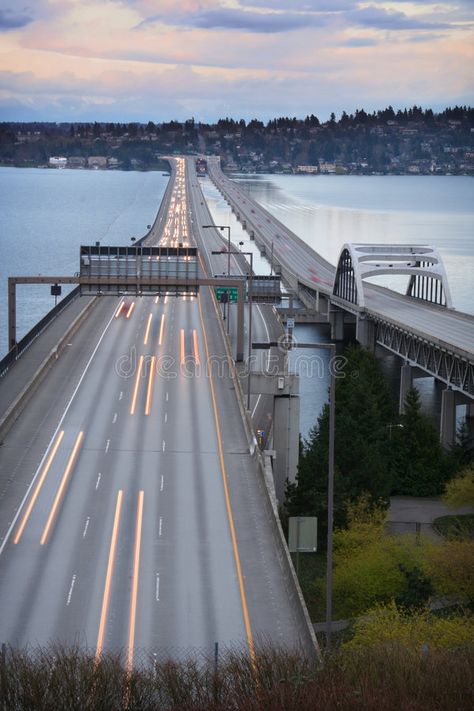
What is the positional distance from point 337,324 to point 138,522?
62887mm

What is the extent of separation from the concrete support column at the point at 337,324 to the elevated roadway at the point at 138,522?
41647 mm

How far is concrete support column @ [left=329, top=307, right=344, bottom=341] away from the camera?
9356 cm

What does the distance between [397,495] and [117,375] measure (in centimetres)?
1258

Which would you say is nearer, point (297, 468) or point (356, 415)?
point (297, 468)

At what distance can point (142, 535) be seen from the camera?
102 ft

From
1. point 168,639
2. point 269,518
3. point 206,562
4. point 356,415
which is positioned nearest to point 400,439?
point 356,415

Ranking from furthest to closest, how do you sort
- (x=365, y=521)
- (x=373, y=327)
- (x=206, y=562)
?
(x=373, y=327) → (x=365, y=521) → (x=206, y=562)

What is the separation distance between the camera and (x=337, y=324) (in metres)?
93.9

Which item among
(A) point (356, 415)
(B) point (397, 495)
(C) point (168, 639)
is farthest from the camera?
(A) point (356, 415)

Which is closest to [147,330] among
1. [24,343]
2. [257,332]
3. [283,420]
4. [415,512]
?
[24,343]

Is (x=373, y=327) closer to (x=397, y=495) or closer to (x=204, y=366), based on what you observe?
(x=204, y=366)

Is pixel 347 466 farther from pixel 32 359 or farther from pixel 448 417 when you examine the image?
pixel 32 359

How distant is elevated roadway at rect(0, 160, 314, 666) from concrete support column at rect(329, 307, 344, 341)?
4165 cm

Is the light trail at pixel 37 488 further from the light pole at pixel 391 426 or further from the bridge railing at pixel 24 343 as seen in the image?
the light pole at pixel 391 426
